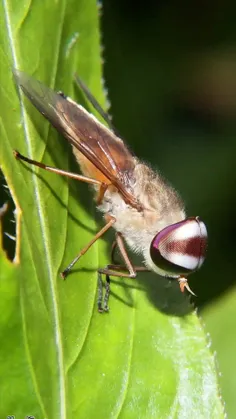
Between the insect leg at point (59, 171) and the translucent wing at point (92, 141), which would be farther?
the translucent wing at point (92, 141)

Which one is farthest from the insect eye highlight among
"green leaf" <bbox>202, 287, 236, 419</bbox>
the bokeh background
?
the bokeh background

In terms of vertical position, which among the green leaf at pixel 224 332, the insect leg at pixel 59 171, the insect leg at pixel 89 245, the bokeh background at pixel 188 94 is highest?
the insect leg at pixel 59 171

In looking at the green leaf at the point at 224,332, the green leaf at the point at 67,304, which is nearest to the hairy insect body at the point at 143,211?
the green leaf at the point at 67,304

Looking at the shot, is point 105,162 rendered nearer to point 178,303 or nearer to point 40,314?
point 178,303

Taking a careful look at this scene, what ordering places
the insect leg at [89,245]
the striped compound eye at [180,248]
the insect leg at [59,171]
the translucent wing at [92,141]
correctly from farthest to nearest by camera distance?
the striped compound eye at [180,248] < the translucent wing at [92,141] < the insect leg at [89,245] < the insect leg at [59,171]

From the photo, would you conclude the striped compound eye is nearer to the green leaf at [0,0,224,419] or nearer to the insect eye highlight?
the insect eye highlight

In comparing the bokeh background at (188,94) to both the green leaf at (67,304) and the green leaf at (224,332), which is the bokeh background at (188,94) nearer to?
the green leaf at (224,332)
